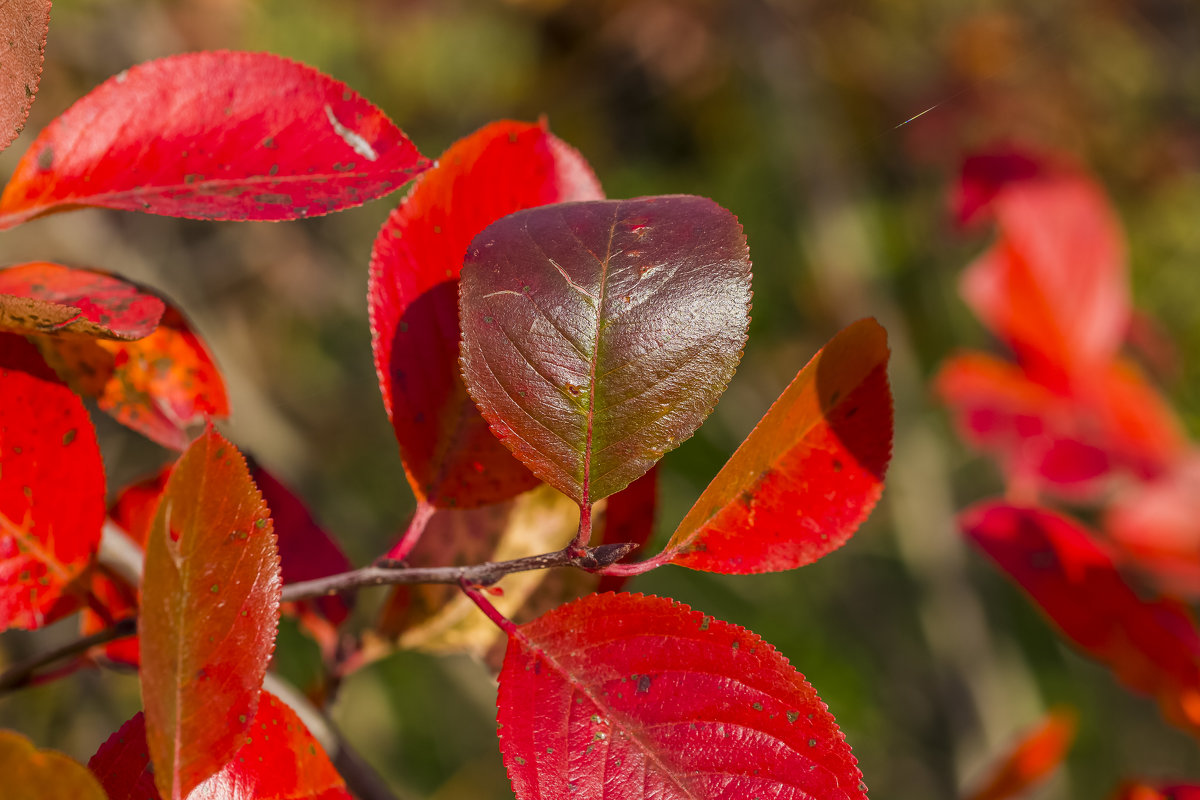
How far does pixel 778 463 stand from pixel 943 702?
1.22 m

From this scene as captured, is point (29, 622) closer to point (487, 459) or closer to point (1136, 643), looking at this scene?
point (487, 459)

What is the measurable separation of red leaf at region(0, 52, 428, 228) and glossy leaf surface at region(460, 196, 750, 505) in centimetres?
6

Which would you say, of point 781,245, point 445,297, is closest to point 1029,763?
point 445,297

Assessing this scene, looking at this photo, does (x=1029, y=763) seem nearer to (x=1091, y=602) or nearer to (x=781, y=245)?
(x=1091, y=602)

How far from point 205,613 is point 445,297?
13cm

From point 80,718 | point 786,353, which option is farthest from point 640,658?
point 786,353

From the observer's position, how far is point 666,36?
7.47 ft

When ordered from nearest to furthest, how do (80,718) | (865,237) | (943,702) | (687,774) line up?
(687,774)
(80,718)
(943,702)
(865,237)

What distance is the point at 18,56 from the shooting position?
0.25 metres

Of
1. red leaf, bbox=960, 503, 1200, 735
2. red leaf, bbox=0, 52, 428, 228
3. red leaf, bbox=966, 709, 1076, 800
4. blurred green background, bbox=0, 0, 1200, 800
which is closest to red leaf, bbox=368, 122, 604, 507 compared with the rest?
red leaf, bbox=0, 52, 428, 228

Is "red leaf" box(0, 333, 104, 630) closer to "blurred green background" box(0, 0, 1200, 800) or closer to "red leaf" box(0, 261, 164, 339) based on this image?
"red leaf" box(0, 261, 164, 339)

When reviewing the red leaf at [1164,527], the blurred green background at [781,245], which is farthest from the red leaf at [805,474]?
the blurred green background at [781,245]

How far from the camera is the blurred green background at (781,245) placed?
61.7 inches

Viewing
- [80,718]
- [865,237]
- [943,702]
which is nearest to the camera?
[80,718]
